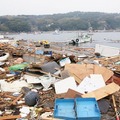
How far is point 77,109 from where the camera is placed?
7.01m

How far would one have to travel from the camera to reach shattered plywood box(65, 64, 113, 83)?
9625mm

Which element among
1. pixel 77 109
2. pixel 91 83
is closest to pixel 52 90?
pixel 91 83

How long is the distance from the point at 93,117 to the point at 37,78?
4033 millimetres

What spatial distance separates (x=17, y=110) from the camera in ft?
25.4

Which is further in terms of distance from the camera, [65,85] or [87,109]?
[65,85]

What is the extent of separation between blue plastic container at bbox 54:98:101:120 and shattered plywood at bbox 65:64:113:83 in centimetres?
213

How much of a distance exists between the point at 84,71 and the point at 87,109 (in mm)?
3011

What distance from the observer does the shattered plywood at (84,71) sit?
9.62 metres

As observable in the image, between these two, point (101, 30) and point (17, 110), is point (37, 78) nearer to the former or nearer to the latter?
point (17, 110)

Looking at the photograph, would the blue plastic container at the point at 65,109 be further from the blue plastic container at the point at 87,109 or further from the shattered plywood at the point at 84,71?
the shattered plywood at the point at 84,71

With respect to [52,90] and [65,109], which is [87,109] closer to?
[65,109]

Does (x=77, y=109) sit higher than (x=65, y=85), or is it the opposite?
(x=65, y=85)

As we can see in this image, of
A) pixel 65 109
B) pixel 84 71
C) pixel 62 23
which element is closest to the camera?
pixel 65 109

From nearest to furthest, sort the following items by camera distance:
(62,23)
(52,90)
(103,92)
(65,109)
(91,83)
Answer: (65,109), (103,92), (91,83), (52,90), (62,23)
